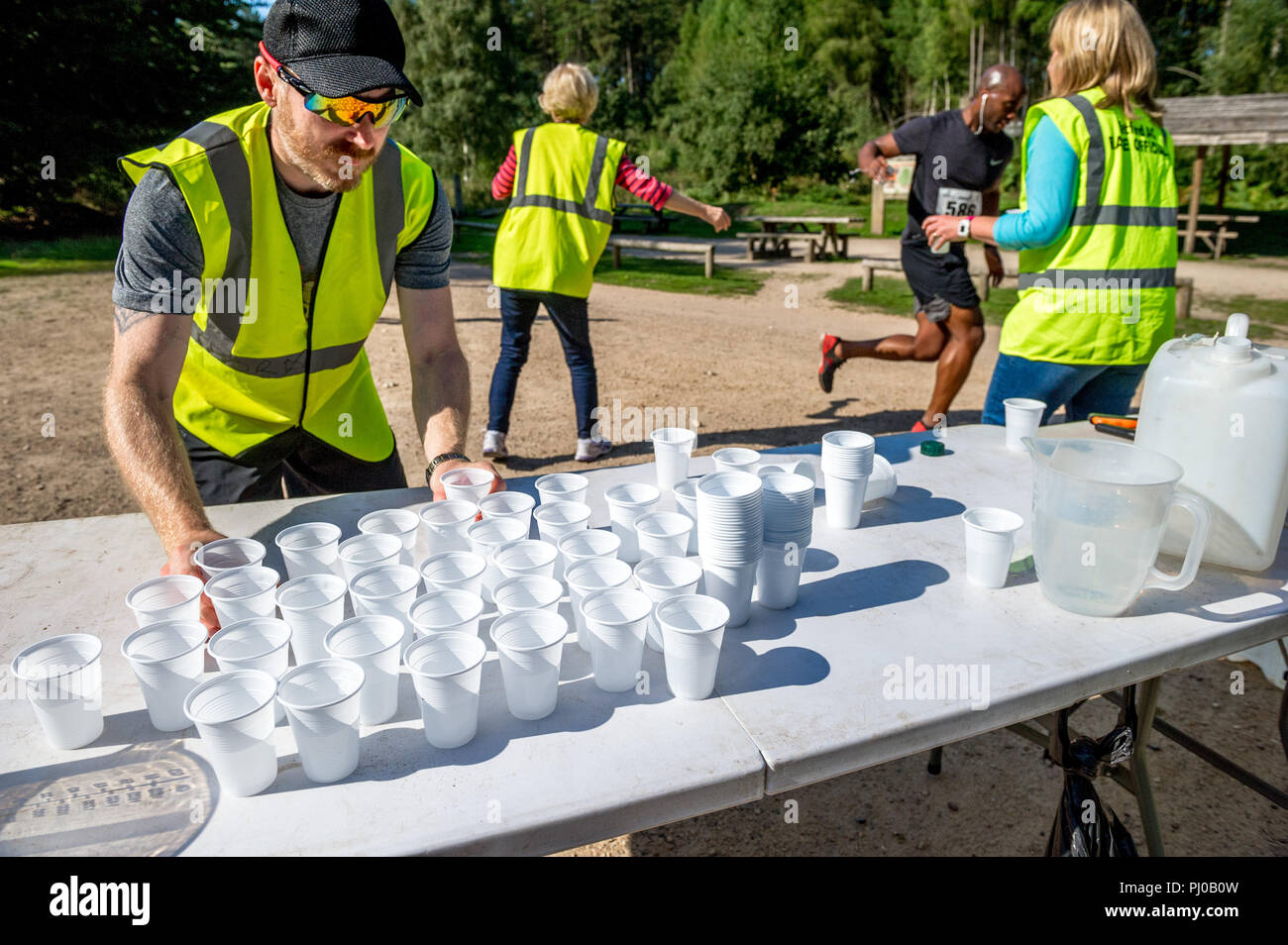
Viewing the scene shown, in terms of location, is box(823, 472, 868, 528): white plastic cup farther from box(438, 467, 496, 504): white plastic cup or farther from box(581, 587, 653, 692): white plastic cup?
box(438, 467, 496, 504): white plastic cup

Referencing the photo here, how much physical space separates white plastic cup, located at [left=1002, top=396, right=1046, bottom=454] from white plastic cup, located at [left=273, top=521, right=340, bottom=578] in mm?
2049

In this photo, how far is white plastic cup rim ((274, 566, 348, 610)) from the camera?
1.64 m

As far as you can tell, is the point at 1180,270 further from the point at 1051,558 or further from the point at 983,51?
the point at 983,51

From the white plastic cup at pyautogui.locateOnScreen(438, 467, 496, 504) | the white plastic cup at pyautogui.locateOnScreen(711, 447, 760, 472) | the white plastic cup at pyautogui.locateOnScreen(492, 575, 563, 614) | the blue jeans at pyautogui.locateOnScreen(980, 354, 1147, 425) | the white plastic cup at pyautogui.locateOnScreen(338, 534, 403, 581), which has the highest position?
the blue jeans at pyautogui.locateOnScreen(980, 354, 1147, 425)

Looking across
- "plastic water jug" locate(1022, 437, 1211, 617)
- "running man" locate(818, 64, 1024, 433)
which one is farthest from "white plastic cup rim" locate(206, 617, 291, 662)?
"running man" locate(818, 64, 1024, 433)

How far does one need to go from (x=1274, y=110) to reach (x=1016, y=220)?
1888 cm

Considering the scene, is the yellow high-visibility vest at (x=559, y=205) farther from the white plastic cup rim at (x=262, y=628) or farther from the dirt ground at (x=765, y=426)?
the white plastic cup rim at (x=262, y=628)

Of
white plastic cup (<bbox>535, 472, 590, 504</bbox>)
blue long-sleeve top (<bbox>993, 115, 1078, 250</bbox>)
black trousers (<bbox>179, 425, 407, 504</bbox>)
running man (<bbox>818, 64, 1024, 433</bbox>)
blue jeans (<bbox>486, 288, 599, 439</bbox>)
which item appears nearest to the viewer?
white plastic cup (<bbox>535, 472, 590, 504</bbox>)

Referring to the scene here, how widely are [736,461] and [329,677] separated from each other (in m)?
1.20

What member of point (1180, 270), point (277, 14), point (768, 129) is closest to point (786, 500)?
point (277, 14)

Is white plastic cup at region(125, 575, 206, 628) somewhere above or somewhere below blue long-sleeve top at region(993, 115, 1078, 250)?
below

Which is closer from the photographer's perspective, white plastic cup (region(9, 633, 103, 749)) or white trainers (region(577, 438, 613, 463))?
white plastic cup (region(9, 633, 103, 749))

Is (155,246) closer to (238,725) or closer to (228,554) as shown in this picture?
(228,554)

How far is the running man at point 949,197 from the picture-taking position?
5.16 meters
